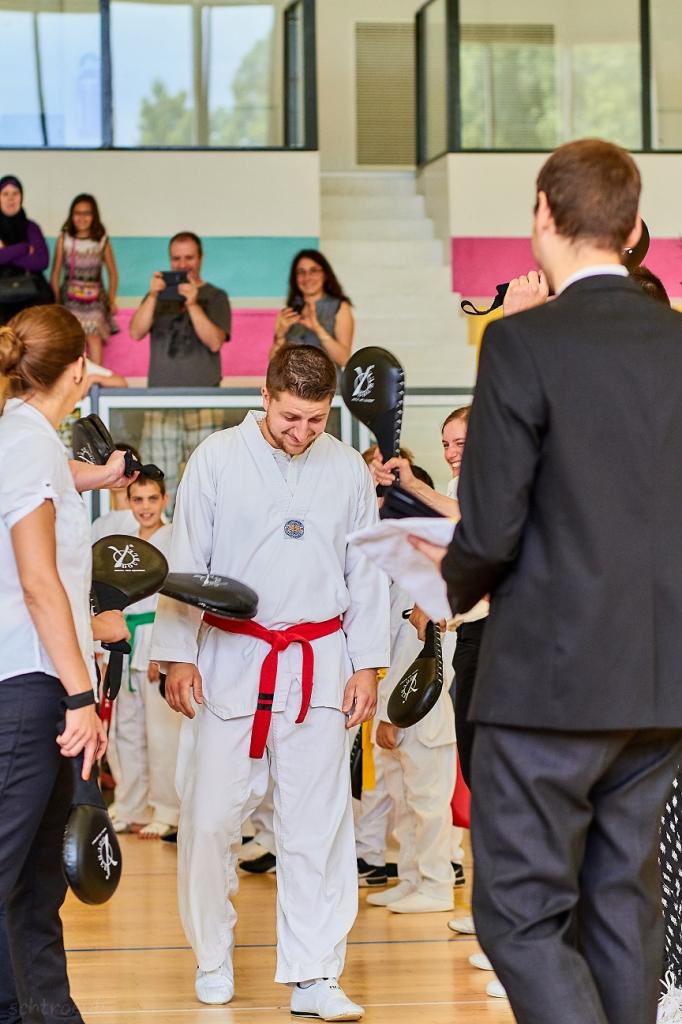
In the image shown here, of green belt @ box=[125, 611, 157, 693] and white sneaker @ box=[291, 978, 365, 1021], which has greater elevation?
green belt @ box=[125, 611, 157, 693]

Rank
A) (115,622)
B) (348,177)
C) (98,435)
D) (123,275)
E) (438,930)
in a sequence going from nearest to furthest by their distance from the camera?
(115,622)
(98,435)
(438,930)
(123,275)
(348,177)

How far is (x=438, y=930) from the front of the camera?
4477 millimetres

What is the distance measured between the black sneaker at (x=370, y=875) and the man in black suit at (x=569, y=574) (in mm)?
3012

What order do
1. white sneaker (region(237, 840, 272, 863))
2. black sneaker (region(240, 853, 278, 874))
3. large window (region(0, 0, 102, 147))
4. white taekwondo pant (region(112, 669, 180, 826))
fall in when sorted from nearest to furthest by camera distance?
black sneaker (region(240, 853, 278, 874))
white sneaker (region(237, 840, 272, 863))
white taekwondo pant (region(112, 669, 180, 826))
large window (region(0, 0, 102, 147))

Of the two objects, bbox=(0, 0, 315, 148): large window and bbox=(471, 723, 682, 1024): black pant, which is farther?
bbox=(0, 0, 315, 148): large window

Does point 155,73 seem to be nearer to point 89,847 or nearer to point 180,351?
point 180,351

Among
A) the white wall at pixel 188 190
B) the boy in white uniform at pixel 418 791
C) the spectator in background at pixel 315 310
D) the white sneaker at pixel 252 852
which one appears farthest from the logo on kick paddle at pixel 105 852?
the white wall at pixel 188 190

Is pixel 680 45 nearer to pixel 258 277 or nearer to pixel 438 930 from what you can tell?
pixel 258 277

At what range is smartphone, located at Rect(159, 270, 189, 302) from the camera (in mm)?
7438

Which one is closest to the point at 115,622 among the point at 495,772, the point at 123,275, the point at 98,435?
the point at 98,435

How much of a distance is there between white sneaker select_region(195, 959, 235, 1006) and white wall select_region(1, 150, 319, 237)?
7310 mm

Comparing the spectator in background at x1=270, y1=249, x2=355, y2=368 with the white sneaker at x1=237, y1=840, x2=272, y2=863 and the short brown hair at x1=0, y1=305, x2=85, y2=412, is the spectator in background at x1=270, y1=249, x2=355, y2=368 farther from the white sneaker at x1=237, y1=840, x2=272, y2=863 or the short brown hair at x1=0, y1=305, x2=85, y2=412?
the short brown hair at x1=0, y1=305, x2=85, y2=412

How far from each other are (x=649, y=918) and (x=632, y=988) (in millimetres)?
111

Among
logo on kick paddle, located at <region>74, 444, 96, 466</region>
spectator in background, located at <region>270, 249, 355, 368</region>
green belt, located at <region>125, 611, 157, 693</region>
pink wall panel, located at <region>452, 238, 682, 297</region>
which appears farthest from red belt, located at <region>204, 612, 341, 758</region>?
pink wall panel, located at <region>452, 238, 682, 297</region>
